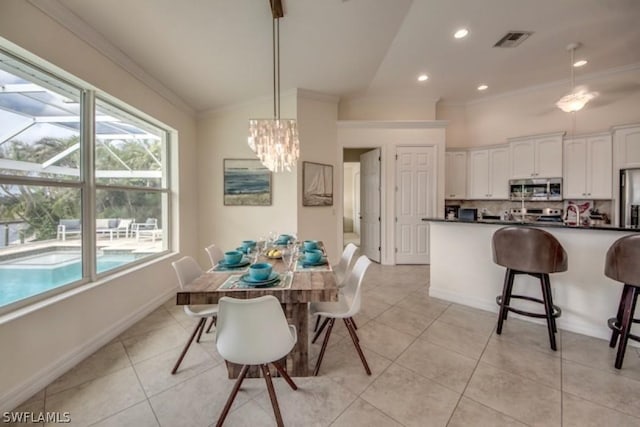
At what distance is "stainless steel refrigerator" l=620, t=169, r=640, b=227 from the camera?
348 centimetres

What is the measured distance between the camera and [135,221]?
9.71 feet

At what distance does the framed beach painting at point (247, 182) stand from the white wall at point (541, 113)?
3996mm

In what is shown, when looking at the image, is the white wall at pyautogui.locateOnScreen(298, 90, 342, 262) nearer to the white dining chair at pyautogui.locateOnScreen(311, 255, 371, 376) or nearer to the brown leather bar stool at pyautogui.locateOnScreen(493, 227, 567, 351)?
the white dining chair at pyautogui.locateOnScreen(311, 255, 371, 376)

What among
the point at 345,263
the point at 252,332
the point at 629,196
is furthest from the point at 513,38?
the point at 252,332

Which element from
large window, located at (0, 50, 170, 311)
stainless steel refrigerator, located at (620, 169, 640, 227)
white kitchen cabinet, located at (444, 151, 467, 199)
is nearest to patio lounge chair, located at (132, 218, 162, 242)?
large window, located at (0, 50, 170, 311)

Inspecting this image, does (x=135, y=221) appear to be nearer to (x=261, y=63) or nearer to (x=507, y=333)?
(x=261, y=63)

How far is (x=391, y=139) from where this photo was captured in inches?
183

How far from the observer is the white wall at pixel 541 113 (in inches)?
151

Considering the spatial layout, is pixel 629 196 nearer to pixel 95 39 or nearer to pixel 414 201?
pixel 414 201

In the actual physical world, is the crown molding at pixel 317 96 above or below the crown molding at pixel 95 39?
above

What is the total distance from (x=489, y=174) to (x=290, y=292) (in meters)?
4.99

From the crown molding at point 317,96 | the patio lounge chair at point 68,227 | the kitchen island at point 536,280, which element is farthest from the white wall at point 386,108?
the patio lounge chair at point 68,227

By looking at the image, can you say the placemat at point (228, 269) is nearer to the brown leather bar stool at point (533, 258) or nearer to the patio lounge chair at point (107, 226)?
the patio lounge chair at point (107, 226)

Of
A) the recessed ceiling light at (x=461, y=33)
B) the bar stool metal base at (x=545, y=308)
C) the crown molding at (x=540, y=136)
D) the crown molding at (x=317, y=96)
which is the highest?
the recessed ceiling light at (x=461, y=33)
